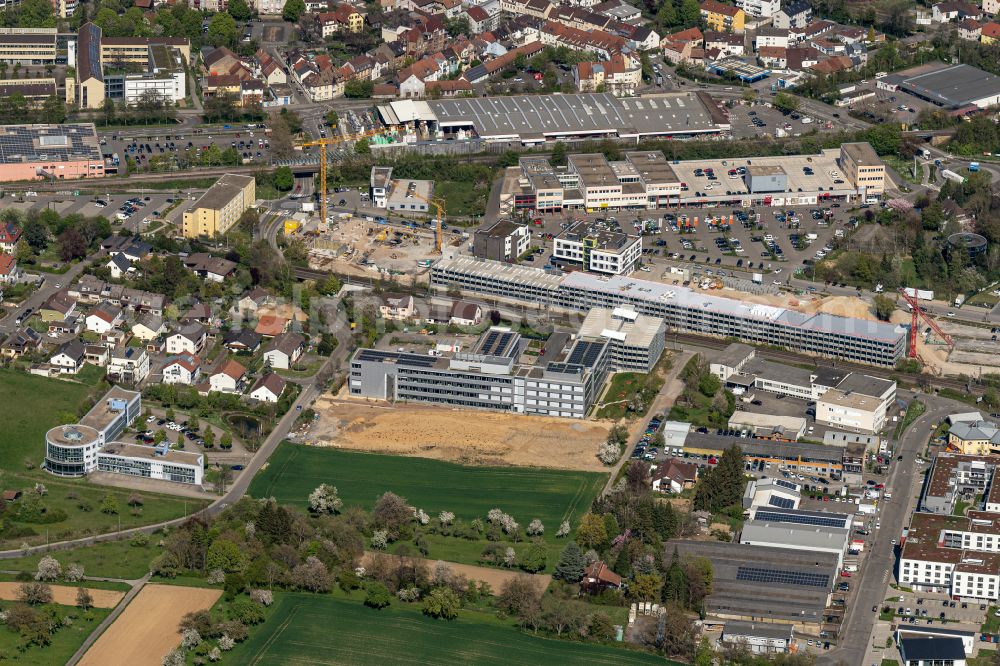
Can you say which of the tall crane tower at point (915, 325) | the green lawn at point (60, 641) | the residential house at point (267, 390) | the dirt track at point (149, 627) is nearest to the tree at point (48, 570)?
the green lawn at point (60, 641)

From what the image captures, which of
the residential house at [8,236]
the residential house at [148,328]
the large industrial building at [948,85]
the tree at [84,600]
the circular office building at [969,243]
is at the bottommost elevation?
the tree at [84,600]

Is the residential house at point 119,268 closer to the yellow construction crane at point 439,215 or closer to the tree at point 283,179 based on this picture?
the tree at point 283,179

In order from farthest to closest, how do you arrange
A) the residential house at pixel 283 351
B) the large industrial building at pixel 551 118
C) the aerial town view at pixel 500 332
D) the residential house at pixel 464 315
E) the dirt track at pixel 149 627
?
the large industrial building at pixel 551 118, the residential house at pixel 464 315, the residential house at pixel 283 351, the aerial town view at pixel 500 332, the dirt track at pixel 149 627

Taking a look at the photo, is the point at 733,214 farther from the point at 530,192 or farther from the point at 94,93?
the point at 94,93

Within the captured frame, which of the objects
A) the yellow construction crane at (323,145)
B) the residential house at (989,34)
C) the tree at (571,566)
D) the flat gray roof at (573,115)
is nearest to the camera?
the tree at (571,566)

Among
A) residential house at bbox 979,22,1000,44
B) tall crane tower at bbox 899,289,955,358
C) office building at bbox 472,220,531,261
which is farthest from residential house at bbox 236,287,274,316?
residential house at bbox 979,22,1000,44

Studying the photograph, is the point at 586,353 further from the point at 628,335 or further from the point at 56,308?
the point at 56,308

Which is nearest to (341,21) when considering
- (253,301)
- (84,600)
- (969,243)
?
(253,301)

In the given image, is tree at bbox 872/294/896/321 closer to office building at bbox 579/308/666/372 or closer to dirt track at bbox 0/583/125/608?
office building at bbox 579/308/666/372

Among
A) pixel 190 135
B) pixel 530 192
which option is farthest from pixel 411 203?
pixel 190 135
